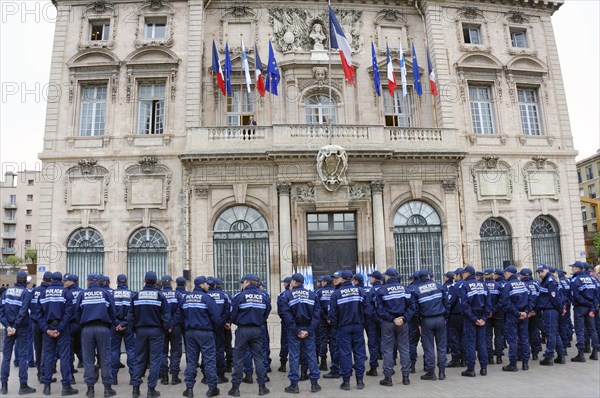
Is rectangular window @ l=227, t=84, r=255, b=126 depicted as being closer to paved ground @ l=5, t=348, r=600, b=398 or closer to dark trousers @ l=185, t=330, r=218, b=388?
paved ground @ l=5, t=348, r=600, b=398

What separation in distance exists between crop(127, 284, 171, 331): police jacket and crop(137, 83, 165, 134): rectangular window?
13.1 meters

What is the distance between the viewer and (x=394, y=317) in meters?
9.47

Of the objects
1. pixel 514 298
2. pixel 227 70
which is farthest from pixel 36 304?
pixel 227 70

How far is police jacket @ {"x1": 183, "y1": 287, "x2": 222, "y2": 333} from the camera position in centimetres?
885

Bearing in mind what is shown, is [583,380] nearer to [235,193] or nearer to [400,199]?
[400,199]

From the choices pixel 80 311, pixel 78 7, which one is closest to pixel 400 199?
pixel 80 311

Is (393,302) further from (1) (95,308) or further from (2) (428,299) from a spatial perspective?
(1) (95,308)

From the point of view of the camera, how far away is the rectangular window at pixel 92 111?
68.3 feet

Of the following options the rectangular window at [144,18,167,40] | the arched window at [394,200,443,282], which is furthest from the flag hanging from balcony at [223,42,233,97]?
the arched window at [394,200,443,282]

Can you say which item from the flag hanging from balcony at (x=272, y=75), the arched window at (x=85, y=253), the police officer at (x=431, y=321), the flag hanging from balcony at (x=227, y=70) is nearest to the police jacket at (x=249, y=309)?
the police officer at (x=431, y=321)

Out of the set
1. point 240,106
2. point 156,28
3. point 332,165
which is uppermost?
point 156,28

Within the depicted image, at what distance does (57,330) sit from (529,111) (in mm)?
21609

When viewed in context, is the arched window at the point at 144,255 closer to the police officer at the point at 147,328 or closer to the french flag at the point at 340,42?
the french flag at the point at 340,42

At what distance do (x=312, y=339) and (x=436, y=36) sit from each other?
688 inches
